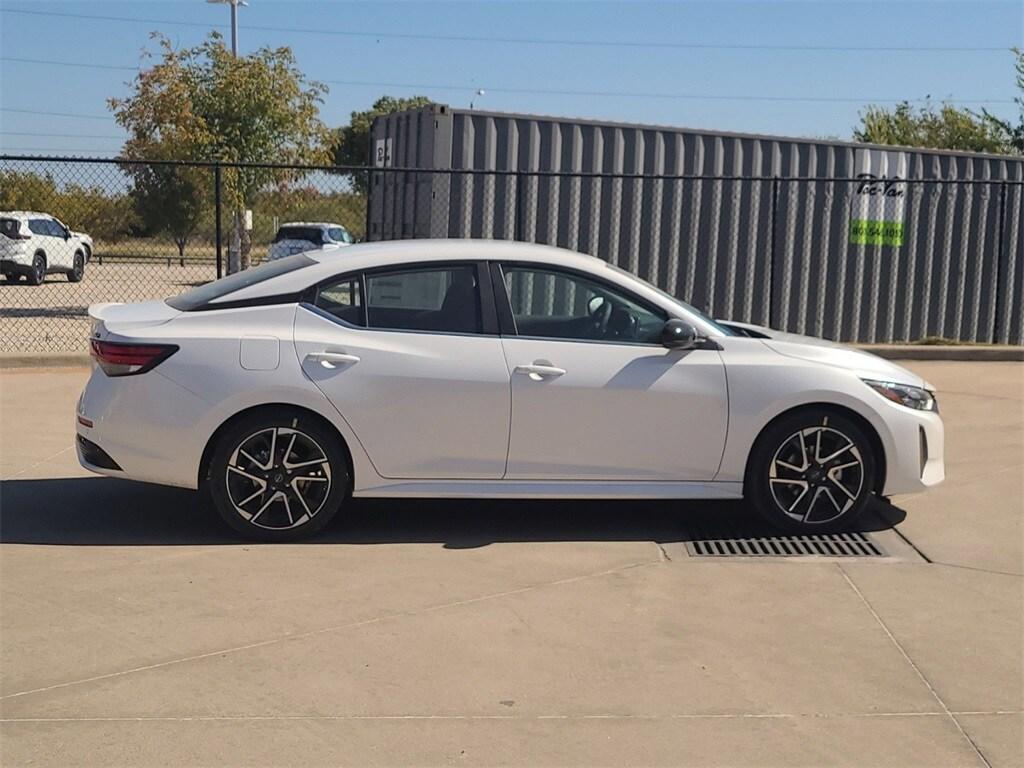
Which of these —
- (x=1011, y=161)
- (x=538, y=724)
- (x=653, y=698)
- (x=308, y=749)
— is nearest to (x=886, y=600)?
(x=653, y=698)

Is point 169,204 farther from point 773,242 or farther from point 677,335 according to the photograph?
point 677,335

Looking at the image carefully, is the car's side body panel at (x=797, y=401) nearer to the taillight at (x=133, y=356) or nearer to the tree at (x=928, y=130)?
the taillight at (x=133, y=356)

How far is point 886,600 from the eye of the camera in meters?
5.69

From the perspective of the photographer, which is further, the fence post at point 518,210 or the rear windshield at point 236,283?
the fence post at point 518,210

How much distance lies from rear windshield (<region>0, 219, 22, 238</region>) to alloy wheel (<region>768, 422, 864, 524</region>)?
85.0ft

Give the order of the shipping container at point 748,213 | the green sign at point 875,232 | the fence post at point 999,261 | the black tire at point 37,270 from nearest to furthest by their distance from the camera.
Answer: the shipping container at point 748,213 → the fence post at point 999,261 → the green sign at point 875,232 → the black tire at point 37,270

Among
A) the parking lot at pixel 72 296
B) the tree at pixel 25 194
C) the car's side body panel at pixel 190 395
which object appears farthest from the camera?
the tree at pixel 25 194

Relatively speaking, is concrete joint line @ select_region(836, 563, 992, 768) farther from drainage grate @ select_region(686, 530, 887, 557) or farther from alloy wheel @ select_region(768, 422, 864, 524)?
alloy wheel @ select_region(768, 422, 864, 524)

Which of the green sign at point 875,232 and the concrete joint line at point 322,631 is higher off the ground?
the green sign at point 875,232

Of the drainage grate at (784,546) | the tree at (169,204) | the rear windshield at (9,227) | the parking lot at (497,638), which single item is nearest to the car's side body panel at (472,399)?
the drainage grate at (784,546)

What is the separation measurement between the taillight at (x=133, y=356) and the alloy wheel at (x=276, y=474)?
0.59 m

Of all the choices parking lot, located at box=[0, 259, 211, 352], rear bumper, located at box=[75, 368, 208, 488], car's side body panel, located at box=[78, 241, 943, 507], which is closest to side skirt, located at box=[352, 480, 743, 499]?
car's side body panel, located at box=[78, 241, 943, 507]

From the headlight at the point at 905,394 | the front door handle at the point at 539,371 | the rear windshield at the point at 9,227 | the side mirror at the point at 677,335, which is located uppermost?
the rear windshield at the point at 9,227

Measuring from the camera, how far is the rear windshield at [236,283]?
6.48 m
